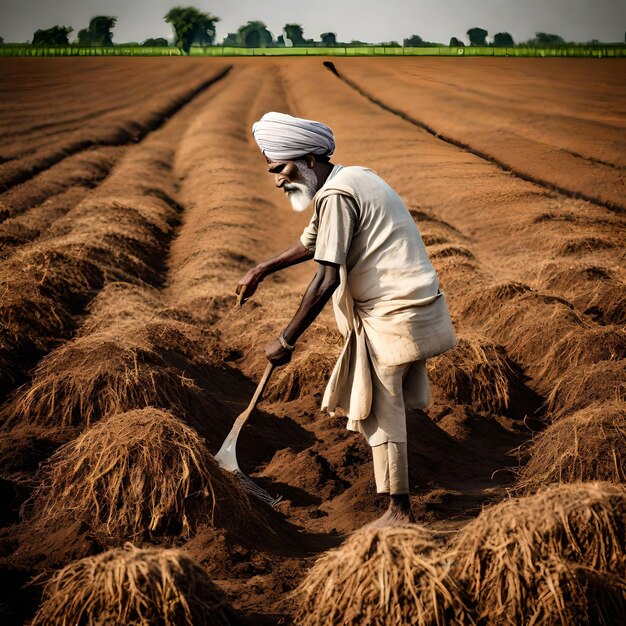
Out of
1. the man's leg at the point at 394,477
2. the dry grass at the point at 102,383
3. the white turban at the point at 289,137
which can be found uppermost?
the white turban at the point at 289,137

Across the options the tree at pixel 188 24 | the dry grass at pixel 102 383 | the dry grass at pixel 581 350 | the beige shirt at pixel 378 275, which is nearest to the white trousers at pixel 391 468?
the beige shirt at pixel 378 275

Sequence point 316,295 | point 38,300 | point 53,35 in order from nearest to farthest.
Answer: point 316,295 → point 38,300 → point 53,35

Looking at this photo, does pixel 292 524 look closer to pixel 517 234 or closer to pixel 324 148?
pixel 324 148

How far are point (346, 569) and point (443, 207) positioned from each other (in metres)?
11.6

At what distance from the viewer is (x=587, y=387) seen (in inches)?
198

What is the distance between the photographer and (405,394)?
11.1ft

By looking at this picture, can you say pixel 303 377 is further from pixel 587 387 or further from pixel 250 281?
pixel 250 281

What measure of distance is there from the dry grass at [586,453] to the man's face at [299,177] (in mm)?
1464

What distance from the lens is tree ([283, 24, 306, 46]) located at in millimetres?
57906

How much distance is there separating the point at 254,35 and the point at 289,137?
65.3 meters

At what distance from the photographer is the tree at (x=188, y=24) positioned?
5019 centimetres

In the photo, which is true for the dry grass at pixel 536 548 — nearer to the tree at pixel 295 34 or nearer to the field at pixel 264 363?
the field at pixel 264 363

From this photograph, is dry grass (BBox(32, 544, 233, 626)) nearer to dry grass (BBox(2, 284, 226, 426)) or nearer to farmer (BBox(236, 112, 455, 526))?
farmer (BBox(236, 112, 455, 526))

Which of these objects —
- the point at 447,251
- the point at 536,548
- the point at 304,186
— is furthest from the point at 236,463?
the point at 447,251
